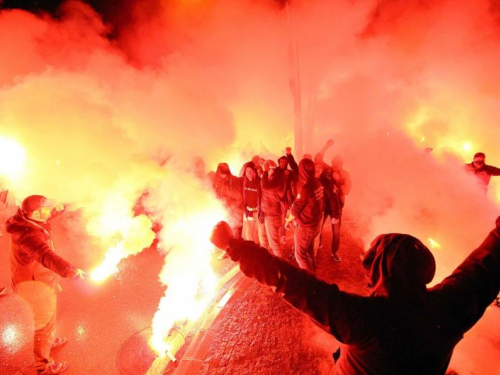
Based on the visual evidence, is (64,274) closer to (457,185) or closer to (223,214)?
(223,214)

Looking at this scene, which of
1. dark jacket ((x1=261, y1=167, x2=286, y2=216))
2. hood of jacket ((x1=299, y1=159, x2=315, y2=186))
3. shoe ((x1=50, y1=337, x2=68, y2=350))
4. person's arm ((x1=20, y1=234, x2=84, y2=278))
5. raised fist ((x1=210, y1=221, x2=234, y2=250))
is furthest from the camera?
dark jacket ((x1=261, y1=167, x2=286, y2=216))

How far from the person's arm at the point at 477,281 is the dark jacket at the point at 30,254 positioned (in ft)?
11.4

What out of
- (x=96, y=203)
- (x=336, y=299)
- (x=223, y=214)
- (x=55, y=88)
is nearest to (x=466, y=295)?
(x=336, y=299)

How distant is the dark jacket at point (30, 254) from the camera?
9.46 ft

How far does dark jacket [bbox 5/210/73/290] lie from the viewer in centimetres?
288

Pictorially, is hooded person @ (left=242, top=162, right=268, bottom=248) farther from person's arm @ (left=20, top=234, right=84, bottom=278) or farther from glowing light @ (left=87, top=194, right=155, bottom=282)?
person's arm @ (left=20, top=234, right=84, bottom=278)

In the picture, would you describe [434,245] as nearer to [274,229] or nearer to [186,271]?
[274,229]

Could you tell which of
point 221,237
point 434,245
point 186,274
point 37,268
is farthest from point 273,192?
point 434,245

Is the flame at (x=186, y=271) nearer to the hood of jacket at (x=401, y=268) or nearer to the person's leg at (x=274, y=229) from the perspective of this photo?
the person's leg at (x=274, y=229)

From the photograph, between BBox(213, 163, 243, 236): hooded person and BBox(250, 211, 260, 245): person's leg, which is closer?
BBox(250, 211, 260, 245): person's leg

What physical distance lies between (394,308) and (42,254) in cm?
344

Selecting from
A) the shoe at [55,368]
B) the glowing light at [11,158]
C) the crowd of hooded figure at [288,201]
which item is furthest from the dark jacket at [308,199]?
the glowing light at [11,158]

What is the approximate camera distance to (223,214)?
20.8 ft

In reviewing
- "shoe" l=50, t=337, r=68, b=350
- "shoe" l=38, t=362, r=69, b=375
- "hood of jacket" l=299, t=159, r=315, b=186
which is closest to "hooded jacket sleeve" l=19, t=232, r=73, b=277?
Answer: "shoe" l=38, t=362, r=69, b=375
